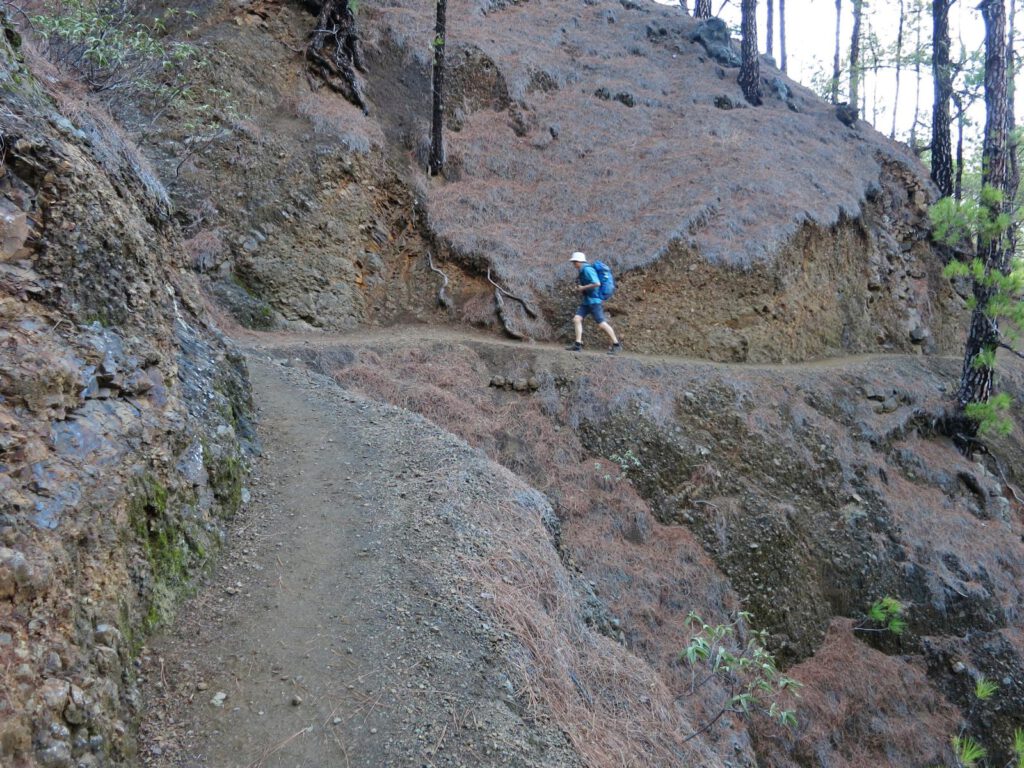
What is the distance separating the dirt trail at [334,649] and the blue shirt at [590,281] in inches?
262

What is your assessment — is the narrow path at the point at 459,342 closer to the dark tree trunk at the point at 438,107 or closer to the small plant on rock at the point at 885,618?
the small plant on rock at the point at 885,618

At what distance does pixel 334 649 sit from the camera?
13.1 feet

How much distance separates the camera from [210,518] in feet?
15.7

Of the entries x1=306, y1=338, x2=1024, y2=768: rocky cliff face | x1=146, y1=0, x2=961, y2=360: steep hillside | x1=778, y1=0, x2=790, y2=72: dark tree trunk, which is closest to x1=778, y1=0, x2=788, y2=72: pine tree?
x1=778, y1=0, x2=790, y2=72: dark tree trunk

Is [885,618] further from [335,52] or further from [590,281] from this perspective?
[335,52]

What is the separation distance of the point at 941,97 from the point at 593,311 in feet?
41.7

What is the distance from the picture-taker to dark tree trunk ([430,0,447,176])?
A: 1449 centimetres

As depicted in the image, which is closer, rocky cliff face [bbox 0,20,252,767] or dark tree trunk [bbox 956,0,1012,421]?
rocky cliff face [bbox 0,20,252,767]

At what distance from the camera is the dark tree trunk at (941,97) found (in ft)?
53.3

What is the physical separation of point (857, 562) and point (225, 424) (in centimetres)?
912

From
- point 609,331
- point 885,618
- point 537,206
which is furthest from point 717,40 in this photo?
point 885,618

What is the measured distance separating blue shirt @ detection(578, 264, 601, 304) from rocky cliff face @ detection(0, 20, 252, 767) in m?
7.43

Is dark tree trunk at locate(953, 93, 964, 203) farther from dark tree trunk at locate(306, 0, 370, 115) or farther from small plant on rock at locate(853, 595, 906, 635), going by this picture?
dark tree trunk at locate(306, 0, 370, 115)

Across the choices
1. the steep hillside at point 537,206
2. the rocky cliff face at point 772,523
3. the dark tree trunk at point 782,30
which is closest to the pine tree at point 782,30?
the dark tree trunk at point 782,30
